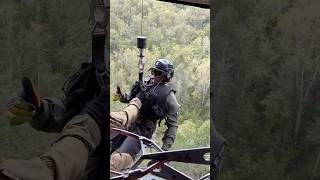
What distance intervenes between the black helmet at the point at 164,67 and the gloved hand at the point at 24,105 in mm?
474

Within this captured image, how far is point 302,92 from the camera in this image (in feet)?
4.44

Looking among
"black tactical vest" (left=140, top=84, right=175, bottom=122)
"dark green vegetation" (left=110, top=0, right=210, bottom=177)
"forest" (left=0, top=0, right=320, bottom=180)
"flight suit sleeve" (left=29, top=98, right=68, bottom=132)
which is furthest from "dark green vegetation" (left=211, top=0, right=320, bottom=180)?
"flight suit sleeve" (left=29, top=98, right=68, bottom=132)

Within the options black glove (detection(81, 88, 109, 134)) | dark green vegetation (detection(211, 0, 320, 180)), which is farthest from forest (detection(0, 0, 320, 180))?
black glove (detection(81, 88, 109, 134))

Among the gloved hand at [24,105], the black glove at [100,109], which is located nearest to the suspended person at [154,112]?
the black glove at [100,109]

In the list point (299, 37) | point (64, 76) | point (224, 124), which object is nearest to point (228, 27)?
point (299, 37)

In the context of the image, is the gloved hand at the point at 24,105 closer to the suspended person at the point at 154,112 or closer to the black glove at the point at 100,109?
the black glove at the point at 100,109

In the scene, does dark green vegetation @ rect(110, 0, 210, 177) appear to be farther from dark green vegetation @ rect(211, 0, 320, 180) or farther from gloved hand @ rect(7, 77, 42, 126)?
gloved hand @ rect(7, 77, 42, 126)

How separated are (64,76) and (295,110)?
2.61ft

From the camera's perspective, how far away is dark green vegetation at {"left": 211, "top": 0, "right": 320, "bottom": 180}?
1333 millimetres

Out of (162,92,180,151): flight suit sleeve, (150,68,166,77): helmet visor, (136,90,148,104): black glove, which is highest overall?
(150,68,166,77): helmet visor

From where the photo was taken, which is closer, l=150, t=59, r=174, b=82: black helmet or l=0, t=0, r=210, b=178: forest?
l=0, t=0, r=210, b=178: forest

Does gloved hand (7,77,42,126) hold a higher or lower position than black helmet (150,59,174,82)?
lower

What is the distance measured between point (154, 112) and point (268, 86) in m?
0.52

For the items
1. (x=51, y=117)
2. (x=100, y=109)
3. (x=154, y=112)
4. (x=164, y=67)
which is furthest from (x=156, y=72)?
(x=51, y=117)
